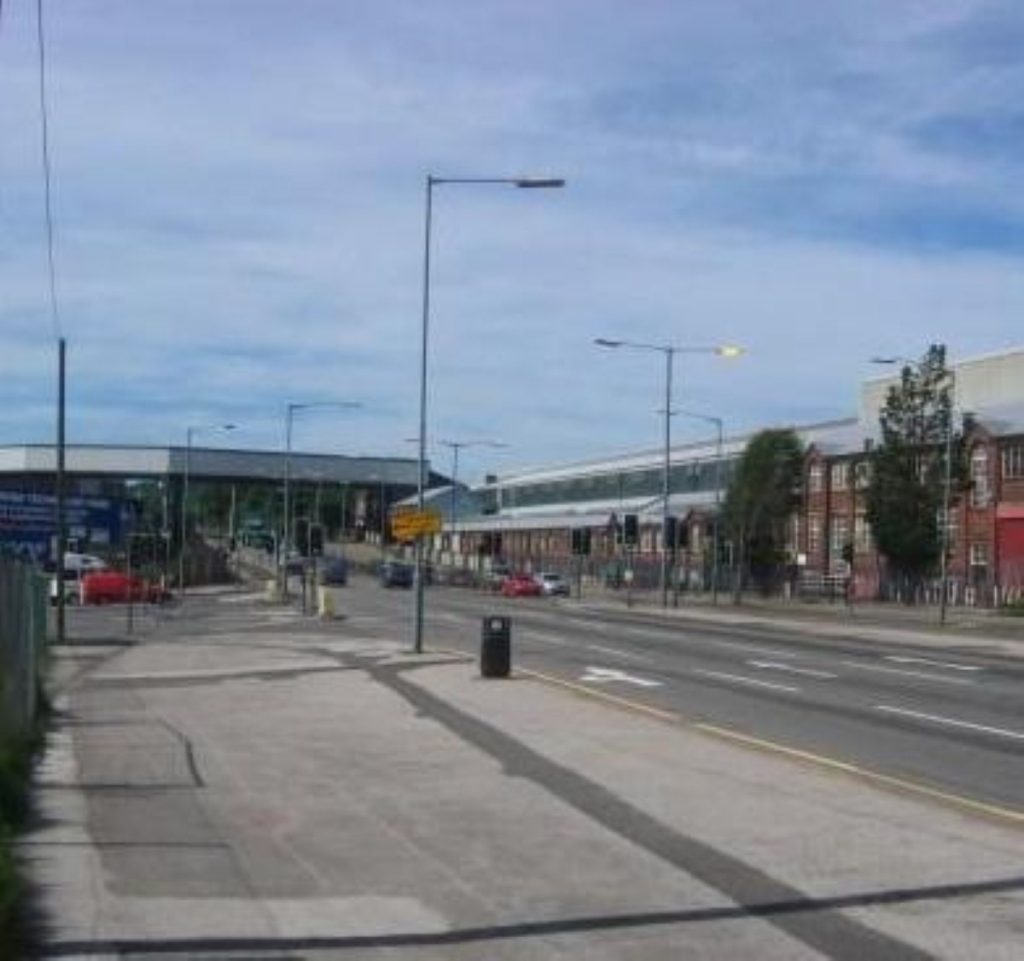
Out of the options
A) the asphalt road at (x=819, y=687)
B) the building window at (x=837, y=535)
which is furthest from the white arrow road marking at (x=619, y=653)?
the building window at (x=837, y=535)

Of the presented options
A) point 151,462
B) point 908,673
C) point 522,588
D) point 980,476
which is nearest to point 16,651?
point 908,673

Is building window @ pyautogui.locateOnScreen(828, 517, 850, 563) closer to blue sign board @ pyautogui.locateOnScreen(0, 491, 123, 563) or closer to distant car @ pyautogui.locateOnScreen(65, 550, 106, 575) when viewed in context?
distant car @ pyautogui.locateOnScreen(65, 550, 106, 575)

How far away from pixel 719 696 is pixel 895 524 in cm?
6193

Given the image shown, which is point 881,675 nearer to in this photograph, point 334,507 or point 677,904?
point 677,904

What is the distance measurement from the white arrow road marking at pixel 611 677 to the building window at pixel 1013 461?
65442mm

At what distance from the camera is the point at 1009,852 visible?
12.2 metres

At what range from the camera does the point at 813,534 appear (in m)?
117

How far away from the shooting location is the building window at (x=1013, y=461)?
3748 inches

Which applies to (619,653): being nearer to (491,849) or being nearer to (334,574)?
(491,849)

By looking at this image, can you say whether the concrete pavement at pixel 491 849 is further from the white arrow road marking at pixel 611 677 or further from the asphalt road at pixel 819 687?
the white arrow road marking at pixel 611 677

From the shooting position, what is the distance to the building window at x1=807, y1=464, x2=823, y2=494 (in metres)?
116

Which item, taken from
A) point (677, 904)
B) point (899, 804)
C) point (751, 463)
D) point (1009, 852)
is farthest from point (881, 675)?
point (751, 463)

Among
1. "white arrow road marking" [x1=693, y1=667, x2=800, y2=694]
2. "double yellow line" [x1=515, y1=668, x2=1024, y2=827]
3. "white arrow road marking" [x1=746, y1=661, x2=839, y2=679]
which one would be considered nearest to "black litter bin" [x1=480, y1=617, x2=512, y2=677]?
"double yellow line" [x1=515, y1=668, x2=1024, y2=827]

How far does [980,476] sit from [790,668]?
218 ft
